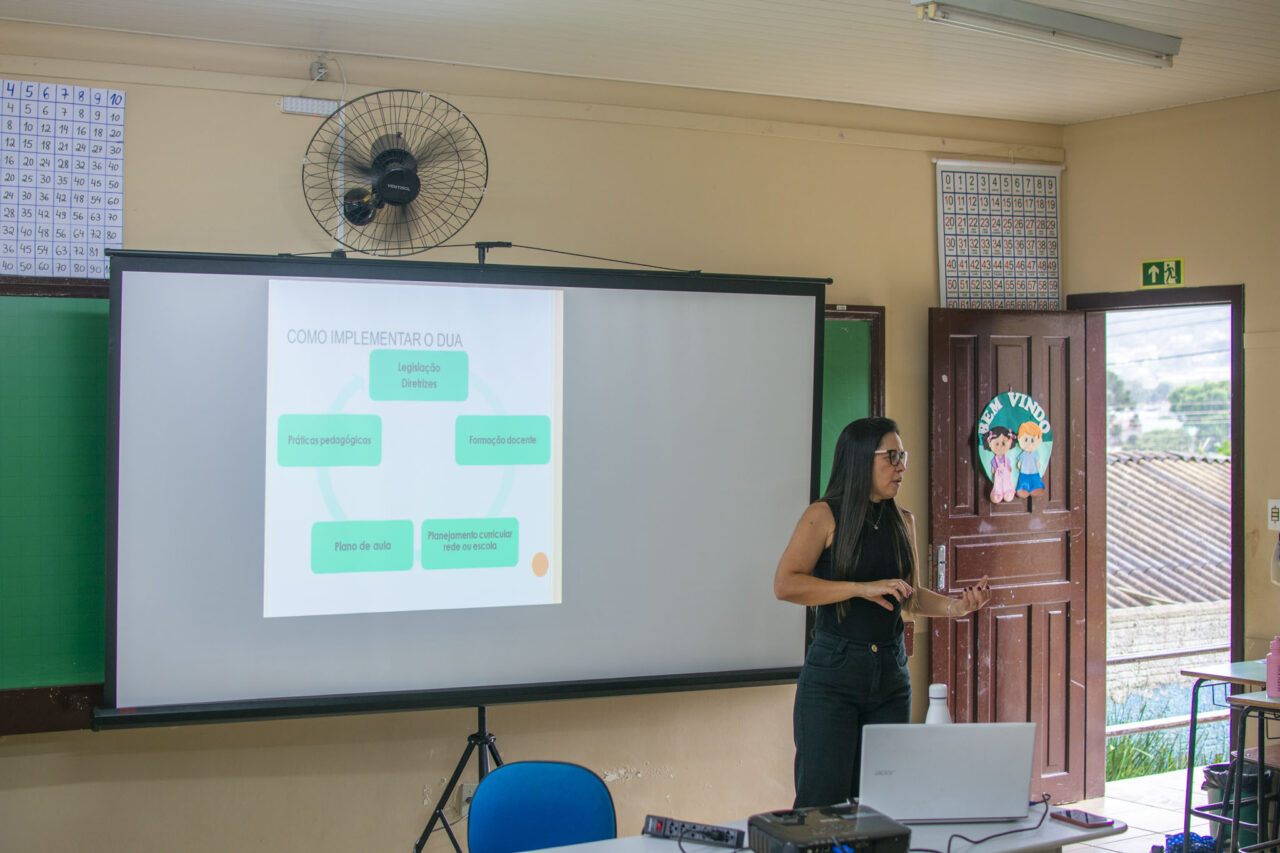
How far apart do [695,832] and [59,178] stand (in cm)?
288

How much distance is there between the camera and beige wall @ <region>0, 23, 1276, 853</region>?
3359mm

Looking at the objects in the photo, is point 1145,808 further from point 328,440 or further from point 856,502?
point 328,440

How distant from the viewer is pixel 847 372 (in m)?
4.32

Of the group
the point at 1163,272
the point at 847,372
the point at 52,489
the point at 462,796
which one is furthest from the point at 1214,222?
the point at 52,489

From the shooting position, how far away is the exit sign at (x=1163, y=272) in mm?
4414

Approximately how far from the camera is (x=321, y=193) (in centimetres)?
356

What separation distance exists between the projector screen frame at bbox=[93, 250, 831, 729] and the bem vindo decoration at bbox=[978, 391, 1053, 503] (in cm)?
104

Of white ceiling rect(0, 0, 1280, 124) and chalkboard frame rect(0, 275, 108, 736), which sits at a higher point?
white ceiling rect(0, 0, 1280, 124)

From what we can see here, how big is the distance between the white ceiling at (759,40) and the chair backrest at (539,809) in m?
2.28

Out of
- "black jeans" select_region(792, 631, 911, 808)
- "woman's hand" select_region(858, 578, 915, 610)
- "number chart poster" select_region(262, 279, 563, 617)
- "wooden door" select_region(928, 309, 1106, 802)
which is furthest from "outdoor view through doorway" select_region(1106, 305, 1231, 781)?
"number chart poster" select_region(262, 279, 563, 617)

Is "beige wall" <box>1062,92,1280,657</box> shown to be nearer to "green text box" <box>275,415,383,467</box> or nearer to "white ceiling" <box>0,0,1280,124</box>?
"white ceiling" <box>0,0,1280,124</box>

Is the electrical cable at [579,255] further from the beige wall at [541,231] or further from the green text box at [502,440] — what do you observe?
the green text box at [502,440]

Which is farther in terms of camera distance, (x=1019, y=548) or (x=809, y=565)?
(x=1019, y=548)

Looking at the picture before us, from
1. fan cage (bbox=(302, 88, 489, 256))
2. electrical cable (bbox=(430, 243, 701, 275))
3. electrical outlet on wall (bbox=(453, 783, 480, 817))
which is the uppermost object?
fan cage (bbox=(302, 88, 489, 256))
